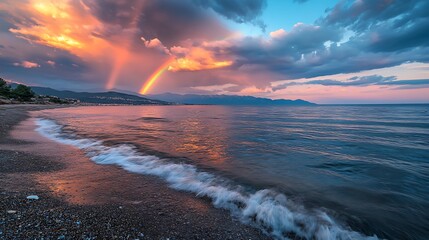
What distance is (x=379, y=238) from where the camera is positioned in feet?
19.0

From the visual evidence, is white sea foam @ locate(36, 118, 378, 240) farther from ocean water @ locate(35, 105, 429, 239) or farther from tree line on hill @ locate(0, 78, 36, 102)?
tree line on hill @ locate(0, 78, 36, 102)

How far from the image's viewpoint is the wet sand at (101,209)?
5.06m

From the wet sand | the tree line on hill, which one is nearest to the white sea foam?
the wet sand

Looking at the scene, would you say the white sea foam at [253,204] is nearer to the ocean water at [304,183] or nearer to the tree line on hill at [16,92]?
the ocean water at [304,183]

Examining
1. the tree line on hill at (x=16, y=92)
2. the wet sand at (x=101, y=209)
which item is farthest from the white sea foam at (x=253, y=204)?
the tree line on hill at (x=16, y=92)

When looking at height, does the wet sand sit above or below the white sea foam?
above

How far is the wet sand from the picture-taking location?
5064mm

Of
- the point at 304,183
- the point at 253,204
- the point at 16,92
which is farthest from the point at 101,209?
the point at 16,92

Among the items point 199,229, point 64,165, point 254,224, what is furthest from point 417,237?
point 64,165

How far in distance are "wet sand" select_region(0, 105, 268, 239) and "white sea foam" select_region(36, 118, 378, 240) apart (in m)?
0.52

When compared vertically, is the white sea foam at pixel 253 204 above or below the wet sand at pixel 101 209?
below

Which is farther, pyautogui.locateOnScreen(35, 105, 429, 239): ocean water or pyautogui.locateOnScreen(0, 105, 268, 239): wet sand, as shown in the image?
pyautogui.locateOnScreen(35, 105, 429, 239): ocean water

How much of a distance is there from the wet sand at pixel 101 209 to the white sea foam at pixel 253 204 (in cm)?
52

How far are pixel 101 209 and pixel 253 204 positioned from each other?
467 cm
